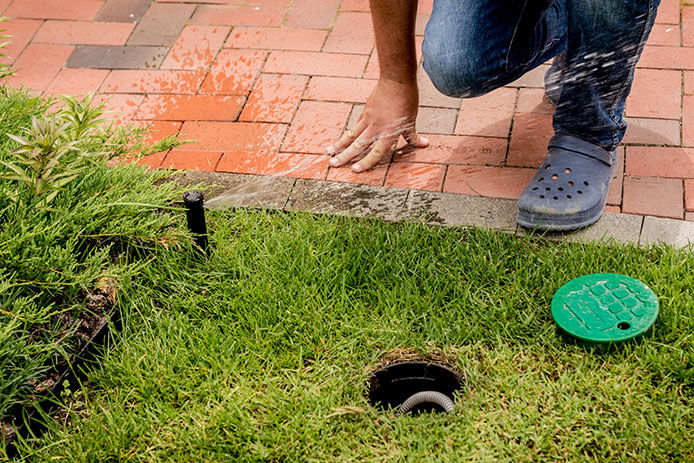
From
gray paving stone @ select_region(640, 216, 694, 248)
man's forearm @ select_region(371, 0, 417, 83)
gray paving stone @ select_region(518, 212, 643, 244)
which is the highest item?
man's forearm @ select_region(371, 0, 417, 83)

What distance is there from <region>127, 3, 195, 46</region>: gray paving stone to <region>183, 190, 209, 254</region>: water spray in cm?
178

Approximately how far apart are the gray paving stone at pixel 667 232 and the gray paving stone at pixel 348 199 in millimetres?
911

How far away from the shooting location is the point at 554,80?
314 centimetres

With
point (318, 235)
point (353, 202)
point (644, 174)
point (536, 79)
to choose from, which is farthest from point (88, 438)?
point (536, 79)

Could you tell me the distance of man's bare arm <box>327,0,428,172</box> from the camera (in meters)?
2.70

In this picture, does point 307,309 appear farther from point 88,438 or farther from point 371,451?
point 88,438

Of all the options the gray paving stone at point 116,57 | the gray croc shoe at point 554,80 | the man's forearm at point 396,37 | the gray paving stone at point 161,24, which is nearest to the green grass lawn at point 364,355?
the man's forearm at point 396,37

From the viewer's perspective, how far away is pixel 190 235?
98.6 inches

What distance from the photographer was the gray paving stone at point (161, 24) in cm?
391

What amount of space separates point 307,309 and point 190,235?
0.54 metres

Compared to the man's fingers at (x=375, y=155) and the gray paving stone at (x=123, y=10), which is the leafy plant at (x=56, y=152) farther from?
the gray paving stone at (x=123, y=10)

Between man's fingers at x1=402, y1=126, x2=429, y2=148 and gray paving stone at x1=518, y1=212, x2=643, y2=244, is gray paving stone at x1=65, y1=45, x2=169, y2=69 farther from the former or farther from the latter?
gray paving stone at x1=518, y1=212, x2=643, y2=244

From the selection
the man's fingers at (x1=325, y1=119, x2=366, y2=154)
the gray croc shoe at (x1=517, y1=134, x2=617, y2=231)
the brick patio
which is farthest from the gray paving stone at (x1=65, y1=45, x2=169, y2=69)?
the gray croc shoe at (x1=517, y1=134, x2=617, y2=231)

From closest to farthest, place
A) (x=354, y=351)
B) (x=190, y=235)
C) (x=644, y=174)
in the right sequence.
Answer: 1. (x=354, y=351)
2. (x=190, y=235)
3. (x=644, y=174)
